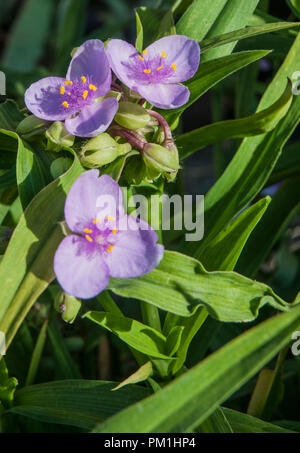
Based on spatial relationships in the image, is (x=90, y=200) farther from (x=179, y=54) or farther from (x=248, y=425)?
(x=248, y=425)

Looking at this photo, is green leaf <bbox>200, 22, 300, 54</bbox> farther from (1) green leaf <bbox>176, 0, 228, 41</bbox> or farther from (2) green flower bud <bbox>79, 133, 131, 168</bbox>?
(2) green flower bud <bbox>79, 133, 131, 168</bbox>

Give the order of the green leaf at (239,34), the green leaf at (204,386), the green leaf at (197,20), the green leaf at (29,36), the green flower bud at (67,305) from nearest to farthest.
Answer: the green leaf at (204,386)
the green flower bud at (67,305)
the green leaf at (239,34)
the green leaf at (197,20)
the green leaf at (29,36)

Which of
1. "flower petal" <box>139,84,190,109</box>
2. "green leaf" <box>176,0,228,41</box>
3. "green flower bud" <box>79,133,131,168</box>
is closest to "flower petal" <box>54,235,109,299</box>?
"green flower bud" <box>79,133,131,168</box>

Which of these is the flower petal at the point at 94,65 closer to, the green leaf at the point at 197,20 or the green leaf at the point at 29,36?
the green leaf at the point at 197,20

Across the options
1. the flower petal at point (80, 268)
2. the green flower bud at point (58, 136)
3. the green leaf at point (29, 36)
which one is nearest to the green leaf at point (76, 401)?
the flower petal at point (80, 268)

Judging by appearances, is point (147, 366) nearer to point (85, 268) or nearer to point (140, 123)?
point (85, 268)

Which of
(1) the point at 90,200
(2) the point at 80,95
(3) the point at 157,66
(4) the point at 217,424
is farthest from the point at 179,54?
(4) the point at 217,424
